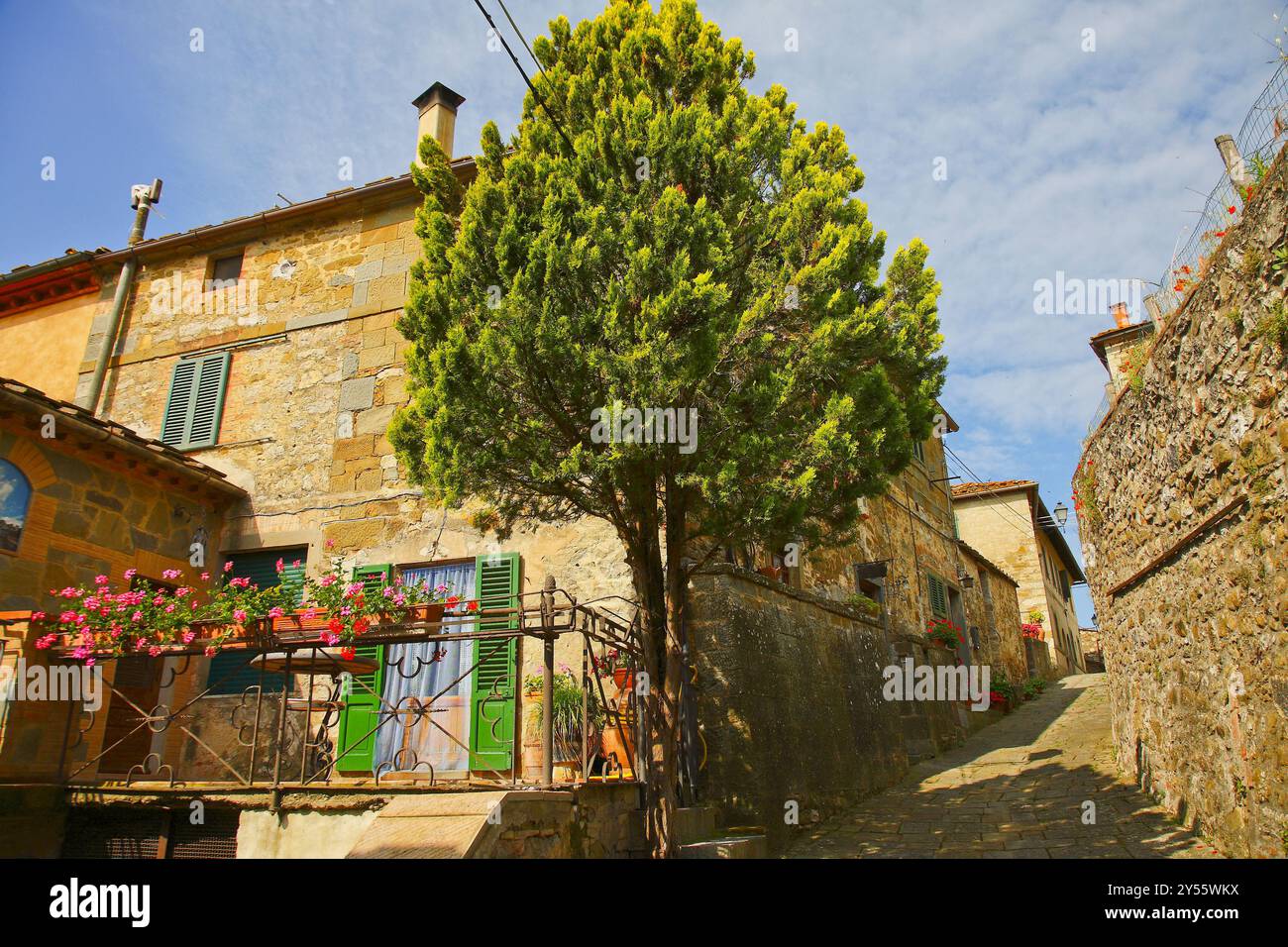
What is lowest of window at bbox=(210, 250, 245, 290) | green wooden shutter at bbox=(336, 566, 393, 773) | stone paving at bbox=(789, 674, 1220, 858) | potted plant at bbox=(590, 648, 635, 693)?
stone paving at bbox=(789, 674, 1220, 858)

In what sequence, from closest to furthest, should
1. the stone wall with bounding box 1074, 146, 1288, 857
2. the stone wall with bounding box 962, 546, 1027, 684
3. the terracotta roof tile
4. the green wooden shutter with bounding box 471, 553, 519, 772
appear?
the stone wall with bounding box 1074, 146, 1288, 857, the green wooden shutter with bounding box 471, 553, 519, 772, the stone wall with bounding box 962, 546, 1027, 684, the terracotta roof tile

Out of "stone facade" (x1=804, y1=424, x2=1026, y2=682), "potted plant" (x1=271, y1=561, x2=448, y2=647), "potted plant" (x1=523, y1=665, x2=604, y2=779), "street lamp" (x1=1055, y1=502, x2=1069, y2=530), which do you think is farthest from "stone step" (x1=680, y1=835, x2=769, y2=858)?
"street lamp" (x1=1055, y1=502, x2=1069, y2=530)

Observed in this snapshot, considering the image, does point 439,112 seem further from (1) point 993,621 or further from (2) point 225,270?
(1) point 993,621

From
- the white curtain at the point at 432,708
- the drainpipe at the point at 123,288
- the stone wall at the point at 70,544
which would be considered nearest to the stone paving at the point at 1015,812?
the white curtain at the point at 432,708

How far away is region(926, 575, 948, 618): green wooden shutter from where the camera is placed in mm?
15492

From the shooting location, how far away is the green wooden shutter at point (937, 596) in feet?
50.8

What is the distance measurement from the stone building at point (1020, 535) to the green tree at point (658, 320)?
18.9m

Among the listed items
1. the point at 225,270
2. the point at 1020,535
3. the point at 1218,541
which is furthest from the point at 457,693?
the point at 1020,535

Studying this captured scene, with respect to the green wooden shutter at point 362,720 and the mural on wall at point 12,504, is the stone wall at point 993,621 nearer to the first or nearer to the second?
the green wooden shutter at point 362,720

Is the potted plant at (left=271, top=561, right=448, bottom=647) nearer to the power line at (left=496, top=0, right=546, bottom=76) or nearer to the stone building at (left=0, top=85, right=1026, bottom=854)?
the stone building at (left=0, top=85, right=1026, bottom=854)

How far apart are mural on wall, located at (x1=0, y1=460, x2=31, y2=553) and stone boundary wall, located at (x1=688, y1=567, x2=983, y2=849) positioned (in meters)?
6.50

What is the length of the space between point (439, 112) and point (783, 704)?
985cm

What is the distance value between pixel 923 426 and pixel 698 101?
10.8 feet
